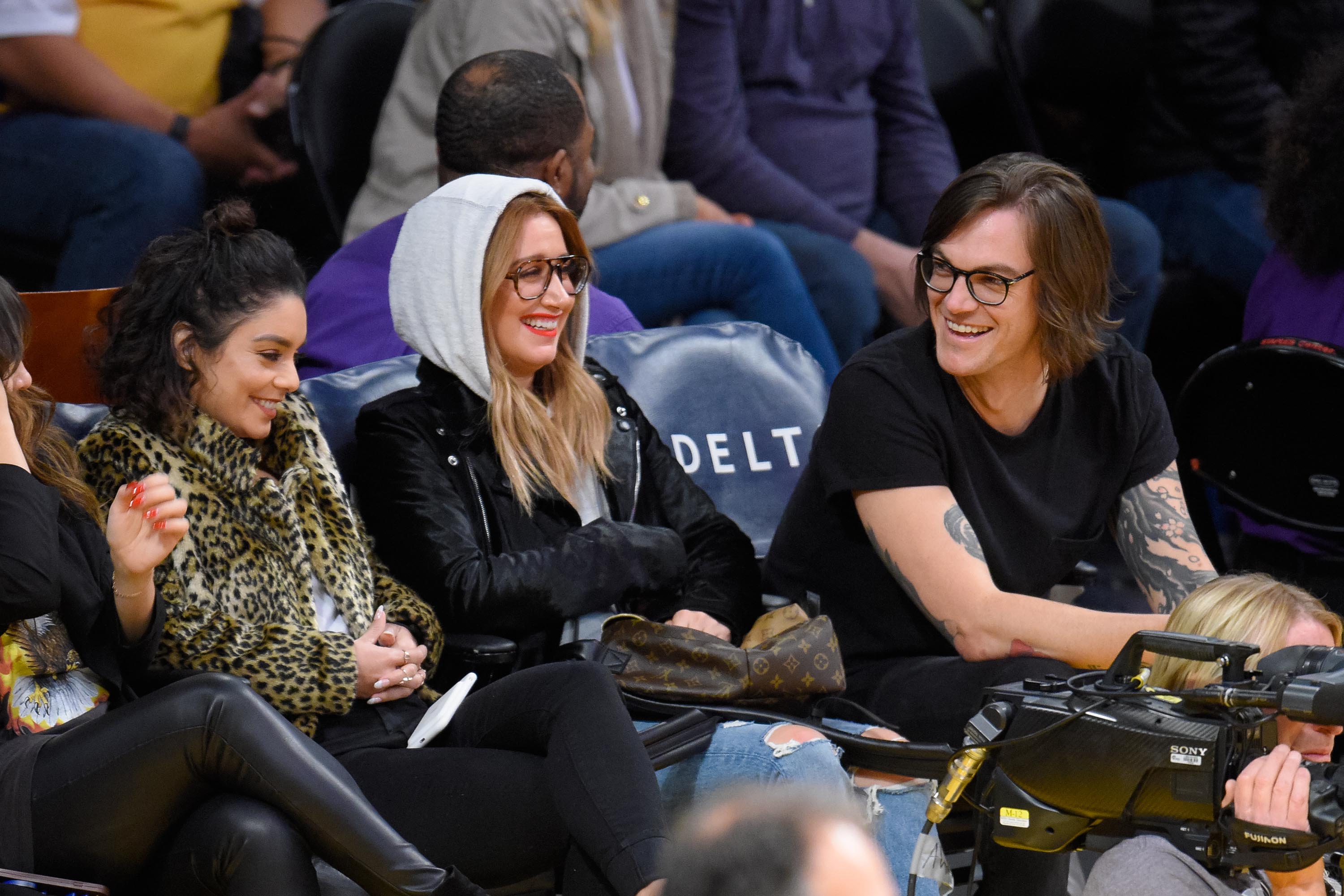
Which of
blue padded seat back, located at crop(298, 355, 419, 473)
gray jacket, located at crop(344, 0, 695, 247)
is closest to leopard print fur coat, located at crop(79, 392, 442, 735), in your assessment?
blue padded seat back, located at crop(298, 355, 419, 473)

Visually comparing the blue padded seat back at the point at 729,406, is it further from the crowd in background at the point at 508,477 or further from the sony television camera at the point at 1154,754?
the sony television camera at the point at 1154,754

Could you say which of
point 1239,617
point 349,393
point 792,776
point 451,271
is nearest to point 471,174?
point 451,271

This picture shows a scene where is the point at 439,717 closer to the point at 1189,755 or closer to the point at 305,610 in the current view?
the point at 305,610

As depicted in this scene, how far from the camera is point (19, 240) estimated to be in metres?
3.38

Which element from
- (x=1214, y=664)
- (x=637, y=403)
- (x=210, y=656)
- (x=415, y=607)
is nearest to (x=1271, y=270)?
(x=637, y=403)

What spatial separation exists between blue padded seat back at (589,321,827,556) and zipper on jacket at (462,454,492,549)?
2.03 ft

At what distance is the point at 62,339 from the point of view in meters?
2.56

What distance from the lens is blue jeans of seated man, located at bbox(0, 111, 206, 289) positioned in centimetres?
335

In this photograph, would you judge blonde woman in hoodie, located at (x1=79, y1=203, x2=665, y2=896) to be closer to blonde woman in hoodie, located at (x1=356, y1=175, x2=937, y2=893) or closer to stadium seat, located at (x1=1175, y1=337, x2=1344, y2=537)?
blonde woman in hoodie, located at (x1=356, y1=175, x2=937, y2=893)

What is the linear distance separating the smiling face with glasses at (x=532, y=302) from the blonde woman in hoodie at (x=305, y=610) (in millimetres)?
397

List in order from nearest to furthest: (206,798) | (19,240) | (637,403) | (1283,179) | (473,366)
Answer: (206,798) → (473,366) → (637,403) → (19,240) → (1283,179)

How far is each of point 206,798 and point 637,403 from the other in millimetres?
1362

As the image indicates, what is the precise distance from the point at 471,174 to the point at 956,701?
1.44 meters

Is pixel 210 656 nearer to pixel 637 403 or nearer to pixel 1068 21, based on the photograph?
pixel 637 403
